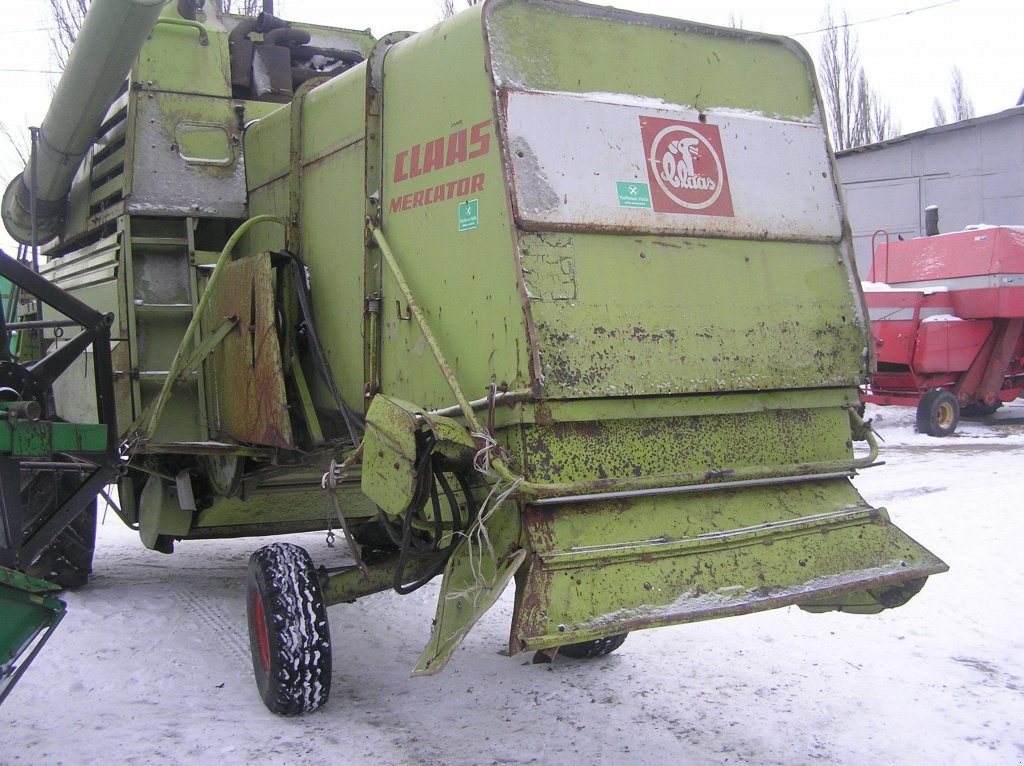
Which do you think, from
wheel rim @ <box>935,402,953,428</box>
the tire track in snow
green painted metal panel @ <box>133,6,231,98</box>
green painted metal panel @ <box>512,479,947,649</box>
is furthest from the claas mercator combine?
wheel rim @ <box>935,402,953,428</box>

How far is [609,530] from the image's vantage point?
11.5ft

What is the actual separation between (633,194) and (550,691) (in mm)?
2166

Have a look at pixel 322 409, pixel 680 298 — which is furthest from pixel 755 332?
pixel 322 409

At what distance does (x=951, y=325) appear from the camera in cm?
1245

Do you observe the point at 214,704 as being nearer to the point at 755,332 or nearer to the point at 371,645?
the point at 371,645

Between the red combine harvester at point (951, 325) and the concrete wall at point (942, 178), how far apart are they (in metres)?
5.70

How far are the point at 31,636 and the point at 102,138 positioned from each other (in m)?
3.46

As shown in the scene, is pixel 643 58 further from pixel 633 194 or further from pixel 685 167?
pixel 633 194

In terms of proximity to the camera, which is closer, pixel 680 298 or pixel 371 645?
pixel 680 298

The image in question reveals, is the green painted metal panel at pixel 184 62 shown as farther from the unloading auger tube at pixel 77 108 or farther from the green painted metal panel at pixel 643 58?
the green painted metal panel at pixel 643 58

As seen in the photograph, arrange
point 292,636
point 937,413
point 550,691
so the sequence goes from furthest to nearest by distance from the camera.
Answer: point 937,413, point 550,691, point 292,636

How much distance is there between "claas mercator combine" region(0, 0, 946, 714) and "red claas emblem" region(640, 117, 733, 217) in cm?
1

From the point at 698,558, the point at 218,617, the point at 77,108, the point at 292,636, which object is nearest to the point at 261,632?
the point at 292,636

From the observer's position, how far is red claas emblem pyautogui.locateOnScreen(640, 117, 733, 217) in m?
3.78
